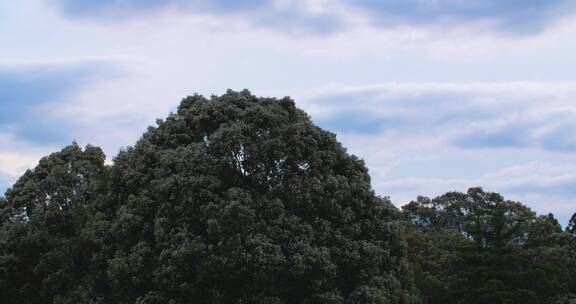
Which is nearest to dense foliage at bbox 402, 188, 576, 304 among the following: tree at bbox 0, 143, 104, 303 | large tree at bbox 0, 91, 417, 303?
large tree at bbox 0, 91, 417, 303

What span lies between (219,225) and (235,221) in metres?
0.46

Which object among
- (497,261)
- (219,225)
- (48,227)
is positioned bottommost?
(497,261)

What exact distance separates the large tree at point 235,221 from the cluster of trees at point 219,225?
0.04 m

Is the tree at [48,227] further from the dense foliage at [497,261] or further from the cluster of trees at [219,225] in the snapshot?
Result: the dense foliage at [497,261]

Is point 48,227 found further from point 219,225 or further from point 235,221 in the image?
point 235,221

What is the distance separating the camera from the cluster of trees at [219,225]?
1925 cm

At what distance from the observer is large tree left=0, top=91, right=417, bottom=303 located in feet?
63.0

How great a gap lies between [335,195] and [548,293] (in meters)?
18.6

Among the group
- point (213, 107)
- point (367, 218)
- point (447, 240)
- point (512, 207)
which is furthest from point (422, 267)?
point (213, 107)

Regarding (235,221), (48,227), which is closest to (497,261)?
(235,221)

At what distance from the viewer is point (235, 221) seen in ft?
63.0

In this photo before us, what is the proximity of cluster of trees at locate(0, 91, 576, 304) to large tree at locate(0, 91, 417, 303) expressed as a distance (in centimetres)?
4

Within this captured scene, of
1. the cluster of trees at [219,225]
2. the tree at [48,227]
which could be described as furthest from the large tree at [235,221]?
the tree at [48,227]

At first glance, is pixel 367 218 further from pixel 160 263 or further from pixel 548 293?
pixel 548 293
